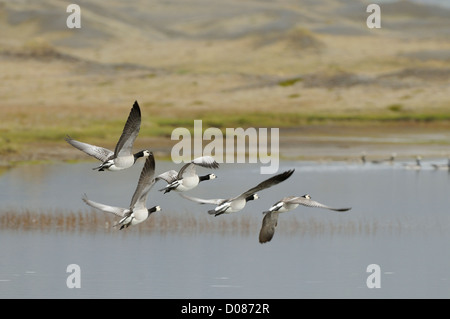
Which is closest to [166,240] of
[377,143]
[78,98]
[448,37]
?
[377,143]

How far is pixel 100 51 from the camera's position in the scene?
15288cm

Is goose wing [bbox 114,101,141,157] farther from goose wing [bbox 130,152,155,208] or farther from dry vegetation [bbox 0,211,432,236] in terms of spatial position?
dry vegetation [bbox 0,211,432,236]

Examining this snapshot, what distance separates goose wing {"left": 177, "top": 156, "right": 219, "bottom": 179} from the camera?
1672cm

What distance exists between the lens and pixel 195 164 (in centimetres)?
1694

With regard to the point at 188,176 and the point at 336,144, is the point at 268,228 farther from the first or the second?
the point at 336,144

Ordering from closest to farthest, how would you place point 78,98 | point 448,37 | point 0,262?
point 0,262, point 78,98, point 448,37

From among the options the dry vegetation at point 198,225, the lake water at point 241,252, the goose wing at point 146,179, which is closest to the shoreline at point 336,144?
the lake water at point 241,252

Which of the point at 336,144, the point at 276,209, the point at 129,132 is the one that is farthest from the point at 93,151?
the point at 336,144

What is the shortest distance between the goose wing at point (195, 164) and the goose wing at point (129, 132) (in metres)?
0.95

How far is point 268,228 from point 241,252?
5.61 meters

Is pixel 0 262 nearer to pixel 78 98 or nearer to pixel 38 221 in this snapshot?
pixel 38 221

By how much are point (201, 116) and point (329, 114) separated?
8504mm

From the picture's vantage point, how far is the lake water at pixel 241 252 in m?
19.8

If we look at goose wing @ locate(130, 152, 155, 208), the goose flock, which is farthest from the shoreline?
goose wing @ locate(130, 152, 155, 208)
